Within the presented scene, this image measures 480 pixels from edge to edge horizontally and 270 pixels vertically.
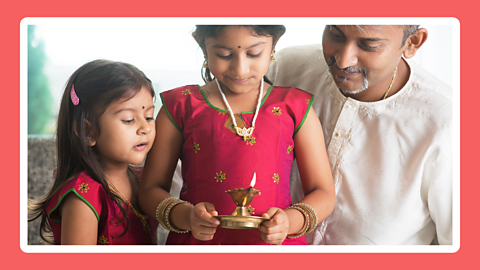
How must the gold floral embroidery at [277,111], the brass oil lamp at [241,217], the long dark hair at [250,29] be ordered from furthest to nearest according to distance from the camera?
the gold floral embroidery at [277,111] < the long dark hair at [250,29] < the brass oil lamp at [241,217]

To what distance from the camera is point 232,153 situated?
1.19m

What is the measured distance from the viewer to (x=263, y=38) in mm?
1136

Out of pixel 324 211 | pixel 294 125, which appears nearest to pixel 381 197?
pixel 324 211

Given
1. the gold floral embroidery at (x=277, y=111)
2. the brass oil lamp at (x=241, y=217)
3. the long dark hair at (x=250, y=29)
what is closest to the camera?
the brass oil lamp at (x=241, y=217)

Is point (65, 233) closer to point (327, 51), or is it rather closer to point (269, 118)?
point (269, 118)

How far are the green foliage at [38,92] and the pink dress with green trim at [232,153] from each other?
408 millimetres

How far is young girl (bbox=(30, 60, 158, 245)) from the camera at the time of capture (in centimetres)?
117

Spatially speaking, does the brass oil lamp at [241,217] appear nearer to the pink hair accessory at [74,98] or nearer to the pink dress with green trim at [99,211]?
the pink dress with green trim at [99,211]

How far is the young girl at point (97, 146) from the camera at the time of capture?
1.17m

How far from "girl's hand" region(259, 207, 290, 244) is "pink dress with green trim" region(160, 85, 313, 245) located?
0.17 meters

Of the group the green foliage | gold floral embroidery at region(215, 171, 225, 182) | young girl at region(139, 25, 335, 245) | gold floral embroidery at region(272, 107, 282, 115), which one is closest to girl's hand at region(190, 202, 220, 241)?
young girl at region(139, 25, 335, 245)

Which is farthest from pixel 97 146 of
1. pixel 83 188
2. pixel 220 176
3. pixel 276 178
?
pixel 276 178

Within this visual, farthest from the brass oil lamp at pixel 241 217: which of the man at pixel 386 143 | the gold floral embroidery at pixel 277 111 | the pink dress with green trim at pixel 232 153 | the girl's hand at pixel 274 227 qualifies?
the man at pixel 386 143

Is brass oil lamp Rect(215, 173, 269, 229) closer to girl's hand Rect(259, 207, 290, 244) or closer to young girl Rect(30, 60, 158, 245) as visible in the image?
girl's hand Rect(259, 207, 290, 244)
